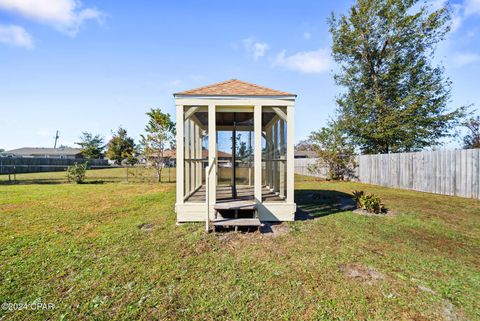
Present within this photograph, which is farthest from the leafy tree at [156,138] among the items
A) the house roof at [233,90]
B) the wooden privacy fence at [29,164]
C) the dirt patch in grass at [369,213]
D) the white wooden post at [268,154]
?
the wooden privacy fence at [29,164]

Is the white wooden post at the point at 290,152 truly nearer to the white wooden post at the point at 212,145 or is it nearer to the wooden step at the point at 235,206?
the wooden step at the point at 235,206

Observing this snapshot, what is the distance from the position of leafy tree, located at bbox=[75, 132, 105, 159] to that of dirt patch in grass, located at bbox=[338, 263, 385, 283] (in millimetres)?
45928

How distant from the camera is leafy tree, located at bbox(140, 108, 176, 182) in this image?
13.8 m

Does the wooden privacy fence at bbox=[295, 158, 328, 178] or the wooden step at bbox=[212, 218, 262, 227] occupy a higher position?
the wooden privacy fence at bbox=[295, 158, 328, 178]

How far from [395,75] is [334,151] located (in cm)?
742

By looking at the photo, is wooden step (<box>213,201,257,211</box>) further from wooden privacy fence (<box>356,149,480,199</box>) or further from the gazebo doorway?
wooden privacy fence (<box>356,149,480,199</box>)

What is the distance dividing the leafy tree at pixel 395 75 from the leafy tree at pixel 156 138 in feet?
44.8

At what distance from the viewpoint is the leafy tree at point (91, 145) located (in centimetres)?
3998

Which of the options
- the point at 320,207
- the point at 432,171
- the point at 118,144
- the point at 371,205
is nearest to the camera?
the point at 371,205

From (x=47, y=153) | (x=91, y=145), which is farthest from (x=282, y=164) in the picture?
(x=47, y=153)

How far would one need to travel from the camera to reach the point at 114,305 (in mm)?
2416

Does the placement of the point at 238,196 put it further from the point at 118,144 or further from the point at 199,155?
the point at 118,144

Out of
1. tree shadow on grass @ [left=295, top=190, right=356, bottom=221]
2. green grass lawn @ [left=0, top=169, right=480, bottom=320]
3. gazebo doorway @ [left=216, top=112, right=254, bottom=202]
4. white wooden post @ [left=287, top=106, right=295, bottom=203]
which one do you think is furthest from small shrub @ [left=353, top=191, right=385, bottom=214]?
gazebo doorway @ [left=216, top=112, right=254, bottom=202]

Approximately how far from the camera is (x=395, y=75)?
16906 millimetres
